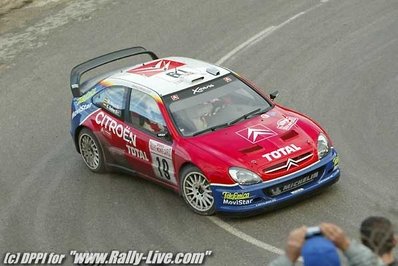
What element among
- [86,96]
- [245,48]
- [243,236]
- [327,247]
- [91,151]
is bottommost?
[245,48]

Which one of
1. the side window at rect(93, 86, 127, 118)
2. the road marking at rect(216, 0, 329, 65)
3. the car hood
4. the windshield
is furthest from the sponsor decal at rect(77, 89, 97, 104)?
the road marking at rect(216, 0, 329, 65)

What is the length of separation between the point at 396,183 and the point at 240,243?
99.6 inches

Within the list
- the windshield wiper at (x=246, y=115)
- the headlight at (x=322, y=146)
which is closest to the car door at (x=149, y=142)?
the windshield wiper at (x=246, y=115)

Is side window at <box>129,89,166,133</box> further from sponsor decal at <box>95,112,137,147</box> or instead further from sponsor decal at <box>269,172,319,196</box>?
sponsor decal at <box>269,172,319,196</box>

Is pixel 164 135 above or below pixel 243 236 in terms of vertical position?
above

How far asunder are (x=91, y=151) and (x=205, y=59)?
4751mm

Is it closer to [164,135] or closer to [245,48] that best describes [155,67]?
[164,135]

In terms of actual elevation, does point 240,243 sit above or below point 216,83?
below

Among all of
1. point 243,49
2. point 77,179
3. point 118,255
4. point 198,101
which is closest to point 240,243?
point 118,255

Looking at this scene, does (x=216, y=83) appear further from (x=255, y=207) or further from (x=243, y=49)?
(x=243, y=49)

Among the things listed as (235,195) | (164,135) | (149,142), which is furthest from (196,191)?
(149,142)

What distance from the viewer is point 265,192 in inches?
408

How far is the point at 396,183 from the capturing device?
11359 millimetres
